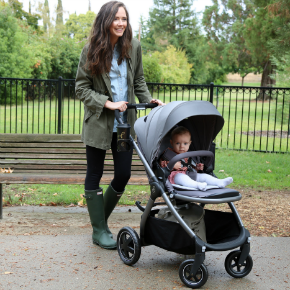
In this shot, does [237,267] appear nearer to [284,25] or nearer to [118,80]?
[118,80]

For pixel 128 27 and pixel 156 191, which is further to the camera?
pixel 128 27

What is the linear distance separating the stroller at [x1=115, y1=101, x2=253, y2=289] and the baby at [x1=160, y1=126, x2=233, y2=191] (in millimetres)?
55

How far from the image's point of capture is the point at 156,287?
114 inches

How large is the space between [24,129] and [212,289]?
9.37 metres

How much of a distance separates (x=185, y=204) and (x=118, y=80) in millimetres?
1181

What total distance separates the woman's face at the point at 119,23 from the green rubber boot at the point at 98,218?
51.5 inches

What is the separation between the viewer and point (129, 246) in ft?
10.7

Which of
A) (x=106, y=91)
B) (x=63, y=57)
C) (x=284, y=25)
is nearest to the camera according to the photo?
(x=106, y=91)

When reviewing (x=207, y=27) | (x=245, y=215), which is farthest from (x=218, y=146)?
(x=207, y=27)

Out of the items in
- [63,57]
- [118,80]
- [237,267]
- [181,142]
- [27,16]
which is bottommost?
[237,267]

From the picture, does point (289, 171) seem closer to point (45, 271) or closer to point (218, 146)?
point (218, 146)

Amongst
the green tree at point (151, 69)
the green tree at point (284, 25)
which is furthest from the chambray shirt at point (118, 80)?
the green tree at point (151, 69)

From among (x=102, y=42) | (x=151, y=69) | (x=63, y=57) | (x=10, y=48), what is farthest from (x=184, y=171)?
(x=151, y=69)

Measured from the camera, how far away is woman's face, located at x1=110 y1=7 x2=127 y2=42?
10.9ft
